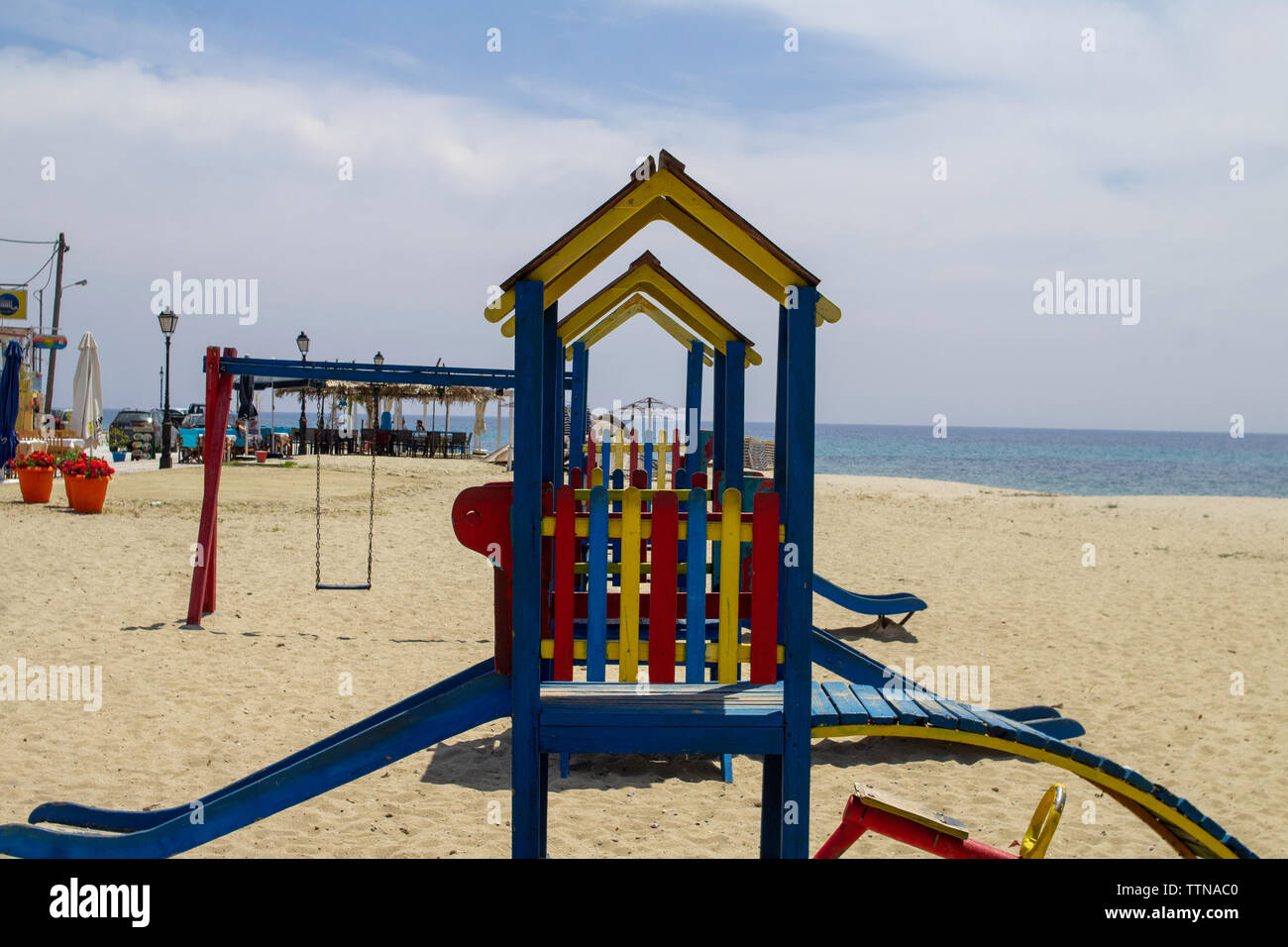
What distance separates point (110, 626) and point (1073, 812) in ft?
25.5

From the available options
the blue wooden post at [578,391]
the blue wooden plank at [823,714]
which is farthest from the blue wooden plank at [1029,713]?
the blue wooden post at [578,391]

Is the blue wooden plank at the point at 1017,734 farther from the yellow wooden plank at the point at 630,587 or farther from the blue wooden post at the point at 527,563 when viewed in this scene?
the blue wooden post at the point at 527,563

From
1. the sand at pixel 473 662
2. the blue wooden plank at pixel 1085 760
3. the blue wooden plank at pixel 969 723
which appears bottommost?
the sand at pixel 473 662

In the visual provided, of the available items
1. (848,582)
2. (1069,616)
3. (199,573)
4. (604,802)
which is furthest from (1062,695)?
(199,573)

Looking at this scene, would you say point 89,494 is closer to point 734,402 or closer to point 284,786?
point 734,402

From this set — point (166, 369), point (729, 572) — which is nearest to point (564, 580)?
point (729, 572)

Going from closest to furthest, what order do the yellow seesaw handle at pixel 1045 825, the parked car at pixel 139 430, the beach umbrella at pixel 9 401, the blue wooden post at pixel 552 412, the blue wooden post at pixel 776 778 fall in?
the yellow seesaw handle at pixel 1045 825 → the blue wooden post at pixel 776 778 → the blue wooden post at pixel 552 412 → the beach umbrella at pixel 9 401 → the parked car at pixel 139 430

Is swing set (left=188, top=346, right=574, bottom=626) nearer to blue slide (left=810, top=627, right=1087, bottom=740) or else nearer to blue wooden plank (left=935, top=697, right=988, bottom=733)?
blue slide (left=810, top=627, right=1087, bottom=740)

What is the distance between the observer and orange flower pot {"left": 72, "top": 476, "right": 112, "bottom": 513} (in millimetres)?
14242

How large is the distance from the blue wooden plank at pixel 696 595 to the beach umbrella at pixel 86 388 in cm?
2403

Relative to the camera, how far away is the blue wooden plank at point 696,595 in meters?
3.80

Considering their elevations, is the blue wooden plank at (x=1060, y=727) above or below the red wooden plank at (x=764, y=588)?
below

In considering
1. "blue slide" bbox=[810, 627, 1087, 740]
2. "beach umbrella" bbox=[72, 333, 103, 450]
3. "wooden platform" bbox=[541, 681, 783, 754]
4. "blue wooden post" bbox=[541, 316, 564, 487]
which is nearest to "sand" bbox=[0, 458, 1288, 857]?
"blue slide" bbox=[810, 627, 1087, 740]

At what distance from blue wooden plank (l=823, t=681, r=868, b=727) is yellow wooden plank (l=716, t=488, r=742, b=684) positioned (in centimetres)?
51
